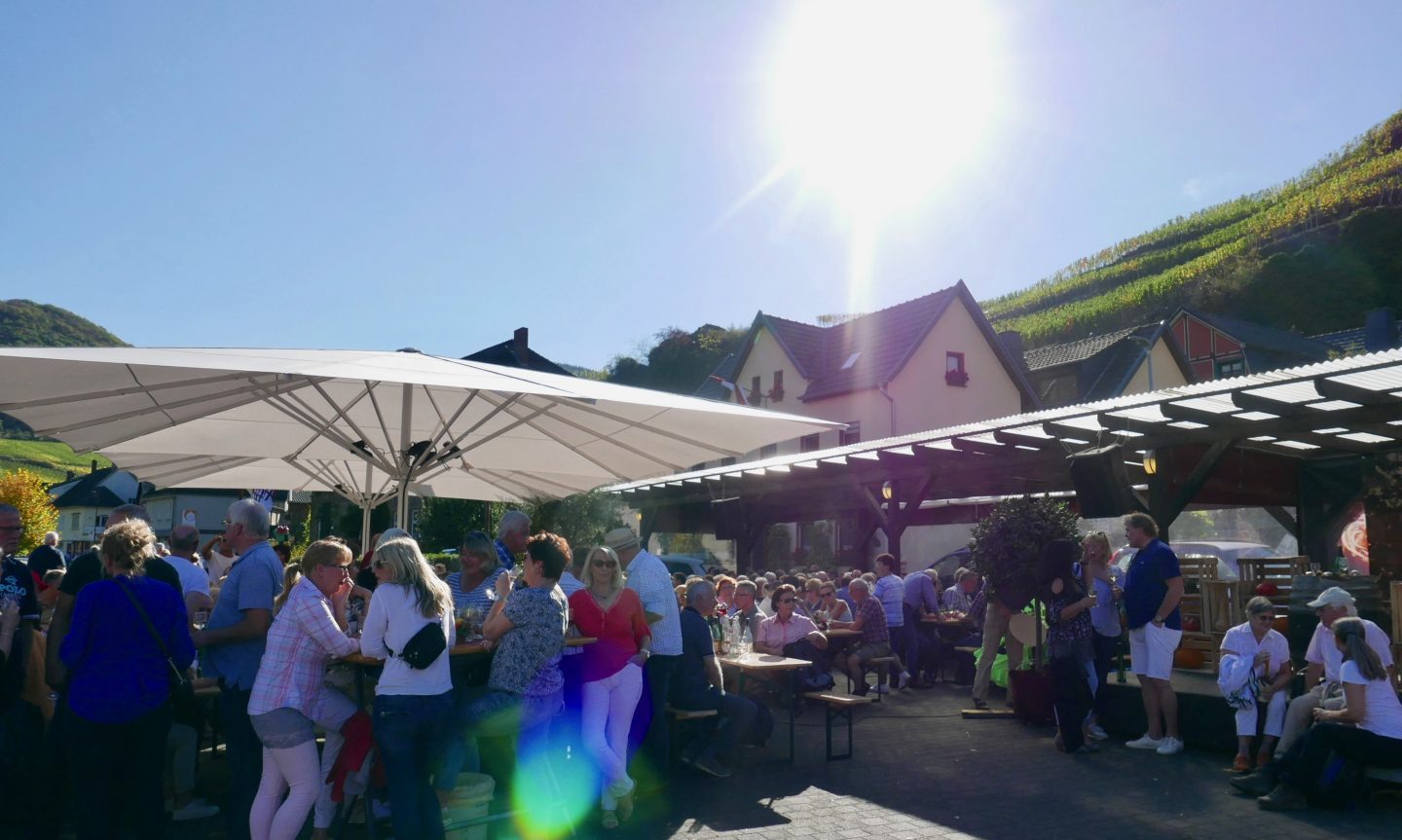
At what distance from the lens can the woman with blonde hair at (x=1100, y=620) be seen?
8273 millimetres

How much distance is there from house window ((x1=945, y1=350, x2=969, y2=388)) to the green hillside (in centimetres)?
12192

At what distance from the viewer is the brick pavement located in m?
5.43

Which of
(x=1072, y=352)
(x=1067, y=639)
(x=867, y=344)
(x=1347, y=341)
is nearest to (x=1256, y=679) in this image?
(x=1067, y=639)

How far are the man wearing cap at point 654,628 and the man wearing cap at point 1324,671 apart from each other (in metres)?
3.90

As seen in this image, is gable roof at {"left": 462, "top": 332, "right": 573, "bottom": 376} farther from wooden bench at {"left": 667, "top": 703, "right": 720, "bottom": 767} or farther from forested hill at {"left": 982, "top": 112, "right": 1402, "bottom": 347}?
forested hill at {"left": 982, "top": 112, "right": 1402, "bottom": 347}

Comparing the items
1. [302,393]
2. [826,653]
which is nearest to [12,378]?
[302,393]

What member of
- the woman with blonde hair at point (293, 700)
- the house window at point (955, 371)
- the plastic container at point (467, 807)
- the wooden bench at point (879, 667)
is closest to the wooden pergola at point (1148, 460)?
the wooden bench at point (879, 667)

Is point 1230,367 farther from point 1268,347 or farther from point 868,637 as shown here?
point 868,637

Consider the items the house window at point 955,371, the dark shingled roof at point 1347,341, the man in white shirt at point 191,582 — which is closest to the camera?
the man in white shirt at point 191,582

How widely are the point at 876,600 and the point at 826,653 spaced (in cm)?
74

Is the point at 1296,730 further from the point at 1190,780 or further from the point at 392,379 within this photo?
the point at 392,379

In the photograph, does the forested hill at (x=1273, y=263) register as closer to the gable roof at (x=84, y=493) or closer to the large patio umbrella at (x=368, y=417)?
the large patio umbrella at (x=368, y=417)

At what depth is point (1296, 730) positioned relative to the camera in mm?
6328

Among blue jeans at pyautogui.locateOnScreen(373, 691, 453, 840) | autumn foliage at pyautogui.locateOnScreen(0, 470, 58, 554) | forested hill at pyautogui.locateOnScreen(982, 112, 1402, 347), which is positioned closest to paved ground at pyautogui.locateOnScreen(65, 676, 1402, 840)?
blue jeans at pyautogui.locateOnScreen(373, 691, 453, 840)
